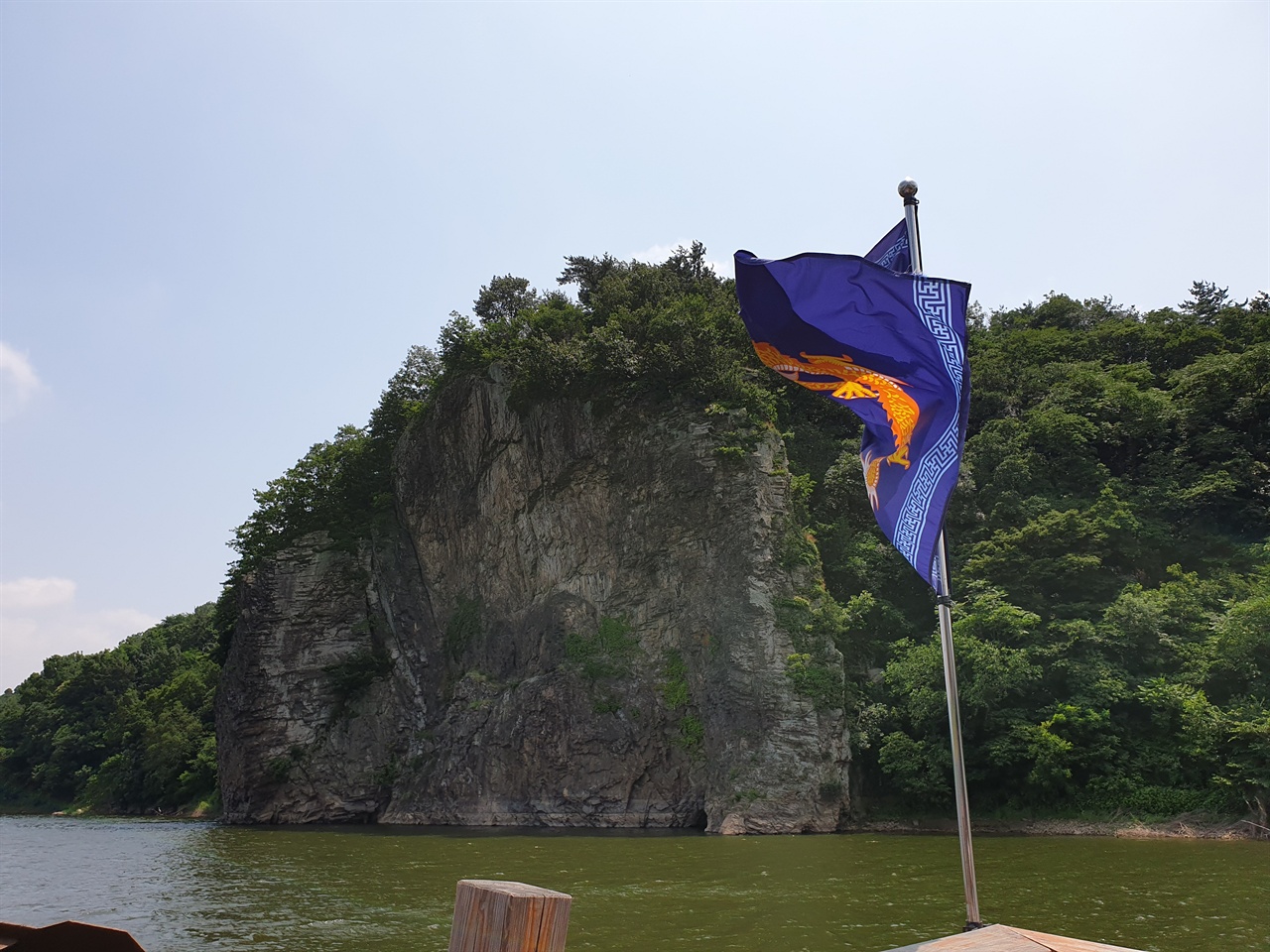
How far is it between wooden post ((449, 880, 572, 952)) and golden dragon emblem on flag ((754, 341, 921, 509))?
201 inches

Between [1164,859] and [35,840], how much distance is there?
36801 mm

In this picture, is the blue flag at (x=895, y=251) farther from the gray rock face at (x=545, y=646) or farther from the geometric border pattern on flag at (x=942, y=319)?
the gray rock face at (x=545, y=646)

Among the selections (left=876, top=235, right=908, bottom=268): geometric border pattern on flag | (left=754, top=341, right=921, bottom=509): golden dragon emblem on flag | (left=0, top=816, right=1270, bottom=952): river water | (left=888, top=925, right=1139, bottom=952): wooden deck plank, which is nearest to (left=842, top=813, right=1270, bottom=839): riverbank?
(left=0, top=816, right=1270, bottom=952): river water

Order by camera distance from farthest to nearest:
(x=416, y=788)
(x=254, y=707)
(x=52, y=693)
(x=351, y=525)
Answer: (x=52, y=693)
(x=351, y=525)
(x=254, y=707)
(x=416, y=788)

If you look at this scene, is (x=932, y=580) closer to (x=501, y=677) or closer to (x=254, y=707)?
(x=501, y=677)

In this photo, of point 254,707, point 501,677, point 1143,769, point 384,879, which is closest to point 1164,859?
point 1143,769

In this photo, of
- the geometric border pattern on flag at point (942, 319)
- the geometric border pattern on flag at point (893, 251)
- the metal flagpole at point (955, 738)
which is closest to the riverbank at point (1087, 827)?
the metal flagpole at point (955, 738)

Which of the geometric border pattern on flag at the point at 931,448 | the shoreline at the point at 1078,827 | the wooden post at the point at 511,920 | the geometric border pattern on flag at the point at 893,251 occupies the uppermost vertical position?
the geometric border pattern on flag at the point at 893,251

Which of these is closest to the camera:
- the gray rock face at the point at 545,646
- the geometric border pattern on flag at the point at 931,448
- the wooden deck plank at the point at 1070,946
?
the wooden deck plank at the point at 1070,946

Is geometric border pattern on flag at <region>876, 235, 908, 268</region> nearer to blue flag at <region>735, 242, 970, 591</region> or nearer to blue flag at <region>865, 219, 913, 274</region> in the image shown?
blue flag at <region>865, 219, 913, 274</region>

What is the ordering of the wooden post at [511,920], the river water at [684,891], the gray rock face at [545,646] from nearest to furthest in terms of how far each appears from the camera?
1. the wooden post at [511,920]
2. the river water at [684,891]
3. the gray rock face at [545,646]

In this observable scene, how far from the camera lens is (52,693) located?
78000 millimetres

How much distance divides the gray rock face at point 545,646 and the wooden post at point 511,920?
28120 mm

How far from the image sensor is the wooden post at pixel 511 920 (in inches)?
93.8
